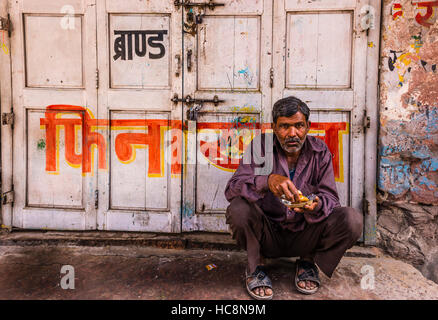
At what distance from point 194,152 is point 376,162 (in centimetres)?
152

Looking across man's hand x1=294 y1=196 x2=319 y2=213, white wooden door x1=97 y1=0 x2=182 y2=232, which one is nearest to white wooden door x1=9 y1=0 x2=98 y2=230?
white wooden door x1=97 y1=0 x2=182 y2=232

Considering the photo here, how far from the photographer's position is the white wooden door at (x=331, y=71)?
2.75 metres

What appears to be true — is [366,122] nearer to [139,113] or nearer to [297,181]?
[297,181]

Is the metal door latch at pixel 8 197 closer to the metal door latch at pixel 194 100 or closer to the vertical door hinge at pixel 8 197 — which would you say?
the vertical door hinge at pixel 8 197

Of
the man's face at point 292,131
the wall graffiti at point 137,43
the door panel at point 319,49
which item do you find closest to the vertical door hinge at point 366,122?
the door panel at point 319,49

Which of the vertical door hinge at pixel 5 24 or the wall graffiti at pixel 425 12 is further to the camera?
the vertical door hinge at pixel 5 24

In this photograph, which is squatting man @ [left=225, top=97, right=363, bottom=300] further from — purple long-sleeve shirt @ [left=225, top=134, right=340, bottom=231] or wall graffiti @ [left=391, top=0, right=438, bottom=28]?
wall graffiti @ [left=391, top=0, right=438, bottom=28]

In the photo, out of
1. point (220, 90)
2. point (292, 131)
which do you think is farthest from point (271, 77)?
Answer: point (292, 131)

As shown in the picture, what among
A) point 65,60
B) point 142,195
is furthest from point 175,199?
point 65,60

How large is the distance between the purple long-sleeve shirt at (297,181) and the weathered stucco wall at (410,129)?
733mm

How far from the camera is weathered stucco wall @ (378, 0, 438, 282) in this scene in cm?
262

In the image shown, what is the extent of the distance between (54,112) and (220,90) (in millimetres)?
1483

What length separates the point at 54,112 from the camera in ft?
9.77

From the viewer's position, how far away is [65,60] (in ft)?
9.68
